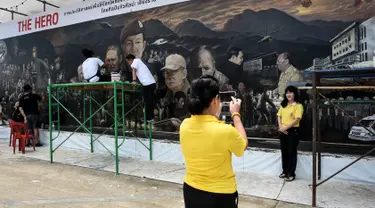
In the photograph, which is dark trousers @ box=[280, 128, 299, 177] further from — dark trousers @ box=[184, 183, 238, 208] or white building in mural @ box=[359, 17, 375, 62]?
dark trousers @ box=[184, 183, 238, 208]

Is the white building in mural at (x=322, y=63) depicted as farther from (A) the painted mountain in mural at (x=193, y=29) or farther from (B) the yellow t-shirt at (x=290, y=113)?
(A) the painted mountain in mural at (x=193, y=29)

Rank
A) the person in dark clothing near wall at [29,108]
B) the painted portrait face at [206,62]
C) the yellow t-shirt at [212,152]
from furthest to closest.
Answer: the person in dark clothing near wall at [29,108] → the painted portrait face at [206,62] → the yellow t-shirt at [212,152]

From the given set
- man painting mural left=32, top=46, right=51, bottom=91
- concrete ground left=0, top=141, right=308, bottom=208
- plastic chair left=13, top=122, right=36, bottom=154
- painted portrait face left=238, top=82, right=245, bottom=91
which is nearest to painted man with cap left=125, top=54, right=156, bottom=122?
concrete ground left=0, top=141, right=308, bottom=208

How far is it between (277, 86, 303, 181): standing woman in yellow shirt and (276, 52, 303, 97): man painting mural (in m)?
0.47

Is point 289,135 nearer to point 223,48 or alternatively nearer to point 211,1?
point 223,48

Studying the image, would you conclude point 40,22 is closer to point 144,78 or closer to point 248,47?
point 144,78

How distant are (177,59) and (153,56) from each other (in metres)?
0.69

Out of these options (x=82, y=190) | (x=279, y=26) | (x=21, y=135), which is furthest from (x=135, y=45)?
(x=82, y=190)

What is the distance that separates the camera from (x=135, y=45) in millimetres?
7816

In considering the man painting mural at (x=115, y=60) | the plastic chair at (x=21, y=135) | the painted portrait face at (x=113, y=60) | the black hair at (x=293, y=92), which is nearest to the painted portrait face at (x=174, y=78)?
the man painting mural at (x=115, y=60)

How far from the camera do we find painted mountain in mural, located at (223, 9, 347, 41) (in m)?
5.35

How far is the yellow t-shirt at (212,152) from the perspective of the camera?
2.05 metres

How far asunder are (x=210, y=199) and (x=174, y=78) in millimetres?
5284

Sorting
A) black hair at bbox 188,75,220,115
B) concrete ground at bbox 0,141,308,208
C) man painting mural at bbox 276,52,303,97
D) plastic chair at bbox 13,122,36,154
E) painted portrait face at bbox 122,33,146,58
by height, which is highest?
painted portrait face at bbox 122,33,146,58
